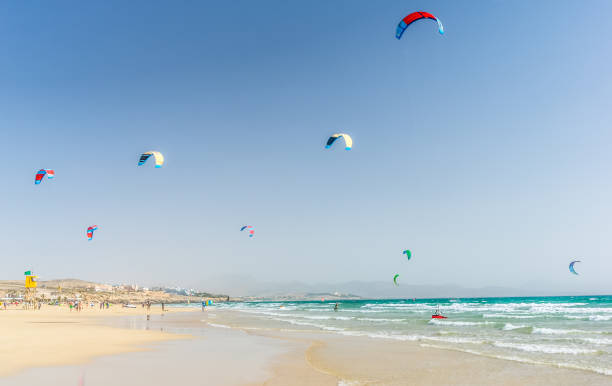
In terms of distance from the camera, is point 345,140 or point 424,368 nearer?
point 424,368

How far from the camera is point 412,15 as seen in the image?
547 inches

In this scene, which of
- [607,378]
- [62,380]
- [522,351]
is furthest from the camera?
[522,351]

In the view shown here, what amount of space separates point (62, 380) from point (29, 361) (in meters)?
2.74

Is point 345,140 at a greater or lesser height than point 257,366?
greater

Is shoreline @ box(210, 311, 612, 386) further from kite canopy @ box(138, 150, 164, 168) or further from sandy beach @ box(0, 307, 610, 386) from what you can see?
kite canopy @ box(138, 150, 164, 168)

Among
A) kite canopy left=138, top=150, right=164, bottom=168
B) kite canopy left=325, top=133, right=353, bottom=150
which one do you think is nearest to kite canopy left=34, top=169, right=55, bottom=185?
kite canopy left=138, top=150, right=164, bottom=168

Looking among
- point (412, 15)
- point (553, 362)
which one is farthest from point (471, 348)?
point (412, 15)

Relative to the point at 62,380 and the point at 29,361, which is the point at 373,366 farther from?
the point at 29,361

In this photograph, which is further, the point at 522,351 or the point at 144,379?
the point at 522,351

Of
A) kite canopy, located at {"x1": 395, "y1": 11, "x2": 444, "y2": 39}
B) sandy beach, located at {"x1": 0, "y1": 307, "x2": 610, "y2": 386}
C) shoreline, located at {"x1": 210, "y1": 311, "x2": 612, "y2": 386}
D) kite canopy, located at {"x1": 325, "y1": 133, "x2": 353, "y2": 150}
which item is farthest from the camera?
kite canopy, located at {"x1": 325, "y1": 133, "x2": 353, "y2": 150}

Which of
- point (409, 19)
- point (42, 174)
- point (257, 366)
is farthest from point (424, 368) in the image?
point (42, 174)

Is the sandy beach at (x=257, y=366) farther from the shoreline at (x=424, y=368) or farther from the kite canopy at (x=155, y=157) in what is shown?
the kite canopy at (x=155, y=157)

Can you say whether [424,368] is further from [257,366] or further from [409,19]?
[409,19]

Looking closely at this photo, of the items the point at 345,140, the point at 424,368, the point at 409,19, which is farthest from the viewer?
the point at 345,140
